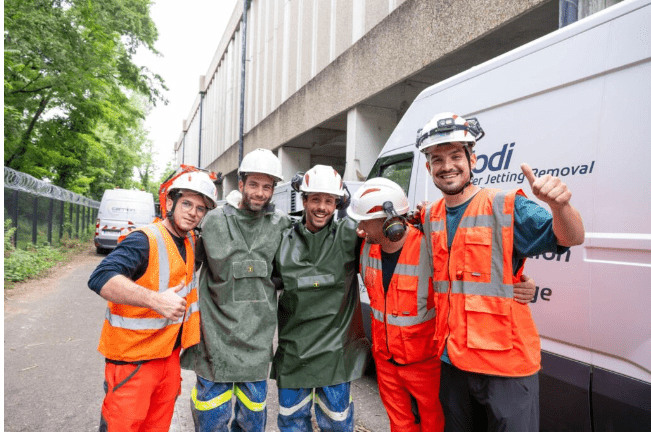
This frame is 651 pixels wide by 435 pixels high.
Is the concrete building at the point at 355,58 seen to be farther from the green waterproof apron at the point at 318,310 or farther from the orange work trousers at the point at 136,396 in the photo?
the orange work trousers at the point at 136,396

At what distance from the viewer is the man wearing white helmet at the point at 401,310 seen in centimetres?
235

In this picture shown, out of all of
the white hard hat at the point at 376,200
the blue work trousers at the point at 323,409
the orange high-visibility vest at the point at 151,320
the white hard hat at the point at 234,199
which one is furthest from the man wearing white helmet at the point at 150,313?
the white hard hat at the point at 376,200

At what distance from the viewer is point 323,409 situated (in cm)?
271

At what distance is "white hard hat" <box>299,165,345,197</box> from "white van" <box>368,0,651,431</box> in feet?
3.96

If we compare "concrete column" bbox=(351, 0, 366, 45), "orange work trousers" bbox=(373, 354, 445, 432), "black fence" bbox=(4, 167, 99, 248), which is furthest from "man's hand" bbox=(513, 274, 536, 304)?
"black fence" bbox=(4, 167, 99, 248)

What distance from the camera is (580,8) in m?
4.15

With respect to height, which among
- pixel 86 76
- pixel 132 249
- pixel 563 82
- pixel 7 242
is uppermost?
pixel 86 76

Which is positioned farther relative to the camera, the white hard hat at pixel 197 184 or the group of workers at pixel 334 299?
the white hard hat at pixel 197 184

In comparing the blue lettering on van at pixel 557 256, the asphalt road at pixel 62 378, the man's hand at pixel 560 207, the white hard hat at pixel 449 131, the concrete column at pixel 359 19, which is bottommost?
the asphalt road at pixel 62 378

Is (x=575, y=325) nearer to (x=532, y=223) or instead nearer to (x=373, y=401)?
(x=532, y=223)

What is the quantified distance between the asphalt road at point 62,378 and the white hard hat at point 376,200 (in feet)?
6.58

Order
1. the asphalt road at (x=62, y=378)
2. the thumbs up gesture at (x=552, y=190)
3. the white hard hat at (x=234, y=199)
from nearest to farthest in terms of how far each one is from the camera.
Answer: the thumbs up gesture at (x=552, y=190)
the white hard hat at (x=234, y=199)
the asphalt road at (x=62, y=378)

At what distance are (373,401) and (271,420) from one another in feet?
3.26

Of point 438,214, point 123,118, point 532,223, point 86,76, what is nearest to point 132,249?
point 438,214
